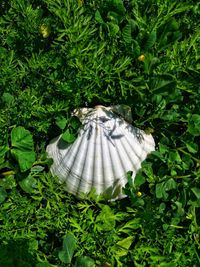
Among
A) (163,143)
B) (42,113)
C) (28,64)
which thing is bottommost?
(163,143)

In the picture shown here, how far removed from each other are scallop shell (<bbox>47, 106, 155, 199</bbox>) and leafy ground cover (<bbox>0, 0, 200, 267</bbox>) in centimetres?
4

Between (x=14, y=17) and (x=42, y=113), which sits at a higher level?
(x=14, y=17)

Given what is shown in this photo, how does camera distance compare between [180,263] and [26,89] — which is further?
[26,89]

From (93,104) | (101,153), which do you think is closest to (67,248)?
(101,153)

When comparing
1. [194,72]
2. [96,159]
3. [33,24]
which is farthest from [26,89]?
[194,72]

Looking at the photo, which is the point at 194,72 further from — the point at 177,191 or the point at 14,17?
the point at 14,17

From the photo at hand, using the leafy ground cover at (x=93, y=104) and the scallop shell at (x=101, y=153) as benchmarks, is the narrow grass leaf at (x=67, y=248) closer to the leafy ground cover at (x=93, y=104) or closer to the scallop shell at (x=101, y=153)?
the leafy ground cover at (x=93, y=104)

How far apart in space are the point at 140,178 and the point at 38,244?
1.39 ft

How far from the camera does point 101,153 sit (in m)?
1.88

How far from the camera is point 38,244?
6.19 feet

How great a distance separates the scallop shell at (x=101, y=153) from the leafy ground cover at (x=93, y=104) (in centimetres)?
4

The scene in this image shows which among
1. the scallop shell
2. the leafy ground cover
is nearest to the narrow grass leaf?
the leafy ground cover

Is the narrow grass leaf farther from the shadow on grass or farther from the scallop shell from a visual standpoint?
the scallop shell

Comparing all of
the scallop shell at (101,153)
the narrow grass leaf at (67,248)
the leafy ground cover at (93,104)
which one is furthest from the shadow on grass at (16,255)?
the scallop shell at (101,153)
